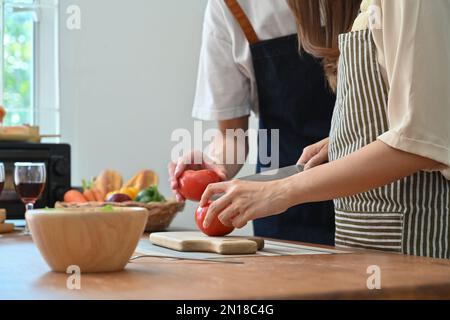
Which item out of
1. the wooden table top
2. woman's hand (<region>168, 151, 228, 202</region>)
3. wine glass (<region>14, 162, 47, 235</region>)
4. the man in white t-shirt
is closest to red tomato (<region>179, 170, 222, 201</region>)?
woman's hand (<region>168, 151, 228, 202</region>)

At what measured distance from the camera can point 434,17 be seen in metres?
1.29

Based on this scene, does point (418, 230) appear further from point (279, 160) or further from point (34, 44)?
point (34, 44)

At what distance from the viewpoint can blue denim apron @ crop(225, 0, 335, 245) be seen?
201 cm

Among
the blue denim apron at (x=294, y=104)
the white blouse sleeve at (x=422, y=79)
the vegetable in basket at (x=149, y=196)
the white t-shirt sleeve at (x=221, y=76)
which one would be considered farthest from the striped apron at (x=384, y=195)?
the vegetable in basket at (x=149, y=196)

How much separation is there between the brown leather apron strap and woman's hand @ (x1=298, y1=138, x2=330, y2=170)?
414 millimetres

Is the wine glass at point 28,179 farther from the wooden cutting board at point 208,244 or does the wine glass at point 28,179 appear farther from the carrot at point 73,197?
the wooden cutting board at point 208,244

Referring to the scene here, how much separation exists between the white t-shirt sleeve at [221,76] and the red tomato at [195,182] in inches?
13.1

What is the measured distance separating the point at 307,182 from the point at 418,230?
→ 0.23m

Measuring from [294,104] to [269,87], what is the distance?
76 millimetres

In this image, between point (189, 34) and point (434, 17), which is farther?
point (189, 34)

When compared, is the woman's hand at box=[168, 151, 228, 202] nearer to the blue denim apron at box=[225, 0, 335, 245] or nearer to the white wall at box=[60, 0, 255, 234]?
the blue denim apron at box=[225, 0, 335, 245]

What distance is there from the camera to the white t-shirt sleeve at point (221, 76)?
207 centimetres

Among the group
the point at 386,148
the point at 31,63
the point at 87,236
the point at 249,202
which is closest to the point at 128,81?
the point at 31,63
